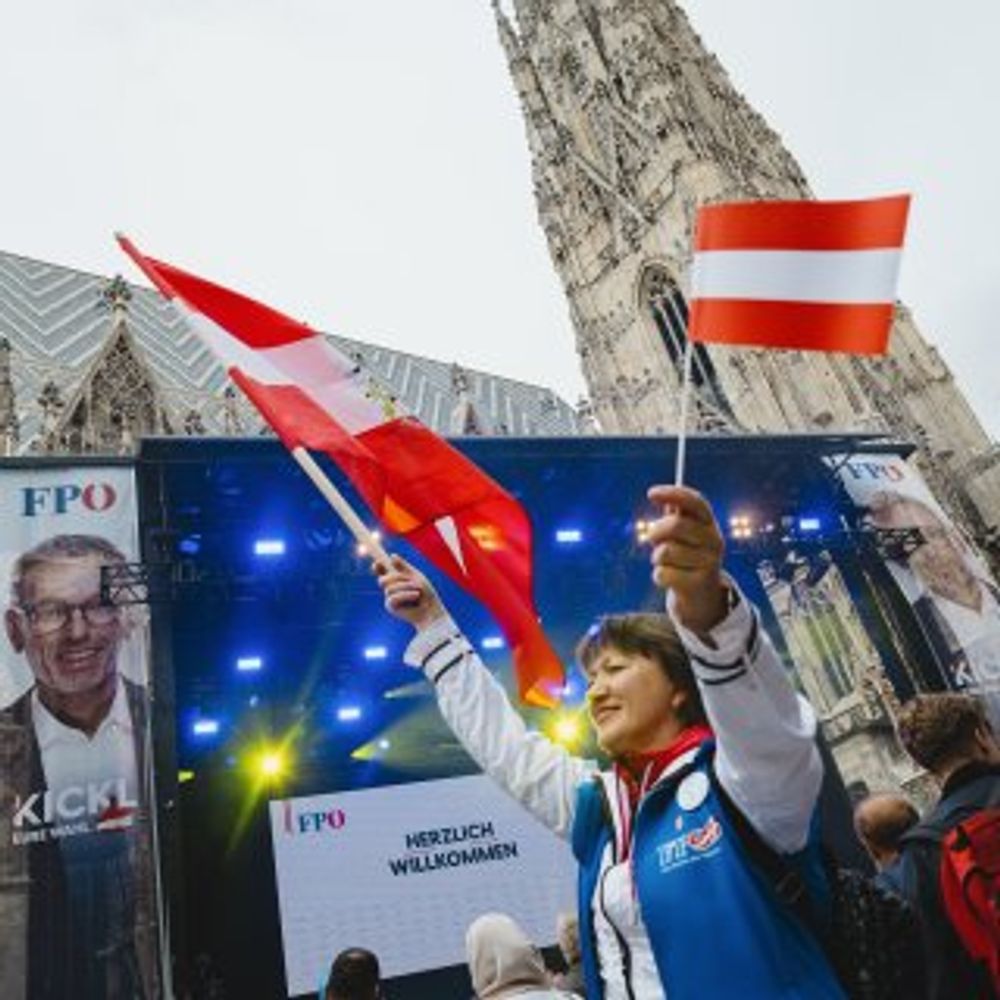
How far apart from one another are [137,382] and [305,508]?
11.0 meters

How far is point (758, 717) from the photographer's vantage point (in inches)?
47.0

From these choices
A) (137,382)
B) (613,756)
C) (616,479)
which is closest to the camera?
(613,756)

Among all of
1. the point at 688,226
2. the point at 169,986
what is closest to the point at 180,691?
the point at 169,986

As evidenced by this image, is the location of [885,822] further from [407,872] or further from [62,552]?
[62,552]

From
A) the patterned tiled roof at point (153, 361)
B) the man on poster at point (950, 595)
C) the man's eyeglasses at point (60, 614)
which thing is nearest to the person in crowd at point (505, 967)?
the man's eyeglasses at point (60, 614)

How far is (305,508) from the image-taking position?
31.6 feet

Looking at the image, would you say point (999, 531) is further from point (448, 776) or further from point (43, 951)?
point (43, 951)

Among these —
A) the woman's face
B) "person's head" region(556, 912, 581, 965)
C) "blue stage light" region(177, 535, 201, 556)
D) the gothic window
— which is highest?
the gothic window

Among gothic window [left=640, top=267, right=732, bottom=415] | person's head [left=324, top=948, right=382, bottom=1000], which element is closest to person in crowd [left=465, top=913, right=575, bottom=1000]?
person's head [left=324, top=948, right=382, bottom=1000]

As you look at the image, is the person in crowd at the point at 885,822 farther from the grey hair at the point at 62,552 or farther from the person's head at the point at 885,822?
the grey hair at the point at 62,552

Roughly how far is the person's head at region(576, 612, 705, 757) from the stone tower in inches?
830

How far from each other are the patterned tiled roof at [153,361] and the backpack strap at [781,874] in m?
16.1

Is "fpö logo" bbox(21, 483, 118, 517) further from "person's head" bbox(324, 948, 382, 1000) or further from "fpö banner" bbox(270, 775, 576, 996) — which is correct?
"person's head" bbox(324, 948, 382, 1000)

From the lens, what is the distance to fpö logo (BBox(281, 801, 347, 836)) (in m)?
8.88
